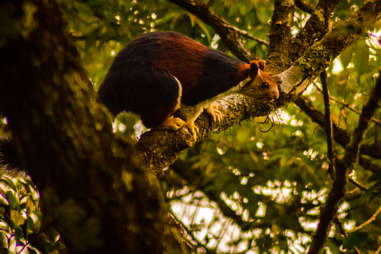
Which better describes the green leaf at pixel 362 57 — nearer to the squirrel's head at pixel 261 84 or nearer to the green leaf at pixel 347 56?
the green leaf at pixel 347 56

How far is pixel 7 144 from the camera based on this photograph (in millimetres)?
2373

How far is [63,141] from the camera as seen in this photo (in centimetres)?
104

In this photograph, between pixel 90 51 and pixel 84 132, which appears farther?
pixel 90 51

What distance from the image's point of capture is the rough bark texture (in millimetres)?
990

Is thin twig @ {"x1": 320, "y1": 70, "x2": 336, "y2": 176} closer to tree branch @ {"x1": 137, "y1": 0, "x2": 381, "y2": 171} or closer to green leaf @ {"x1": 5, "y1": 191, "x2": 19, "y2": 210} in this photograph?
tree branch @ {"x1": 137, "y1": 0, "x2": 381, "y2": 171}

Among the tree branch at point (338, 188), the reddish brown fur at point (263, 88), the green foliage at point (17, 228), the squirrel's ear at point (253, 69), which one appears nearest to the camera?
the tree branch at point (338, 188)

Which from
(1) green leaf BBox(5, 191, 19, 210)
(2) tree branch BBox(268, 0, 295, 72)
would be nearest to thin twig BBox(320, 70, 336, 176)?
(2) tree branch BBox(268, 0, 295, 72)

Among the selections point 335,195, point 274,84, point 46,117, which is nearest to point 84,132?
point 46,117

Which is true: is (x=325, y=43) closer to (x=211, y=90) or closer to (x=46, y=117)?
(x=211, y=90)

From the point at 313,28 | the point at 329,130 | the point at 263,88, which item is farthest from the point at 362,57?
the point at 313,28

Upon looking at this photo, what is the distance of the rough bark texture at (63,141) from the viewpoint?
3.25 feet

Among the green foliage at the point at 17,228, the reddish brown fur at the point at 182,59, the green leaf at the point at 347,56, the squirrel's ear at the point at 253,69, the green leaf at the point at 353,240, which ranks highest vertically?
the green leaf at the point at 347,56

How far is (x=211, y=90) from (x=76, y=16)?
5.63 ft

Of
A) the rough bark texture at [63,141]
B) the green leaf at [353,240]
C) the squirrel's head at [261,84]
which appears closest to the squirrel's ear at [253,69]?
the squirrel's head at [261,84]
